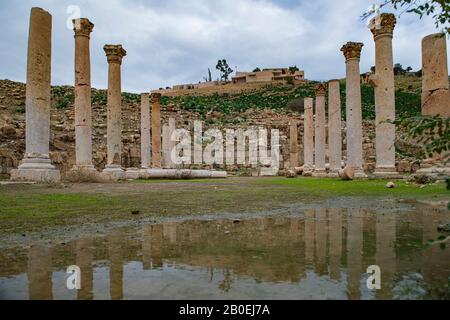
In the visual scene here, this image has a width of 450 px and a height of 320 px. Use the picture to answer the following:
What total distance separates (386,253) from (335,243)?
0.58m

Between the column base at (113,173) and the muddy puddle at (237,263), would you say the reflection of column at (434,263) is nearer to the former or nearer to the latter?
the muddy puddle at (237,263)

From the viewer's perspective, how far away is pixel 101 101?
139 ft

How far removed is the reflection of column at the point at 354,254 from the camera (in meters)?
2.30

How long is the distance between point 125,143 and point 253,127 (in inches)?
586

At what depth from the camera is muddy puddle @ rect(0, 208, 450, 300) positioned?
2271 mm

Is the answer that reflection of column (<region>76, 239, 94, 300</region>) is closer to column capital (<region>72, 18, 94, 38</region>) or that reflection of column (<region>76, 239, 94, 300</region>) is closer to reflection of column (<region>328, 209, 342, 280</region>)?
reflection of column (<region>328, 209, 342, 280</region>)

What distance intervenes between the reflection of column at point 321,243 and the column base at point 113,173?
44.3ft

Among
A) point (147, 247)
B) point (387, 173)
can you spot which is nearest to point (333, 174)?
point (387, 173)

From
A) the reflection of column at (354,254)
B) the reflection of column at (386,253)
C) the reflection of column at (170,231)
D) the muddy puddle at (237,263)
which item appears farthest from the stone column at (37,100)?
the reflection of column at (386,253)

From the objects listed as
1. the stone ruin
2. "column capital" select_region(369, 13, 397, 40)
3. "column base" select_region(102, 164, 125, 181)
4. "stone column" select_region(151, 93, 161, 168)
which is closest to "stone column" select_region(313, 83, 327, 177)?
the stone ruin

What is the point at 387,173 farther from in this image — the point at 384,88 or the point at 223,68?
the point at 223,68

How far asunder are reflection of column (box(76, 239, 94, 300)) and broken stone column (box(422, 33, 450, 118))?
13.1 meters

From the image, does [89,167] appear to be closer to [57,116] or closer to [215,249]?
[215,249]

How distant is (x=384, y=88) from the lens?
15.5m
